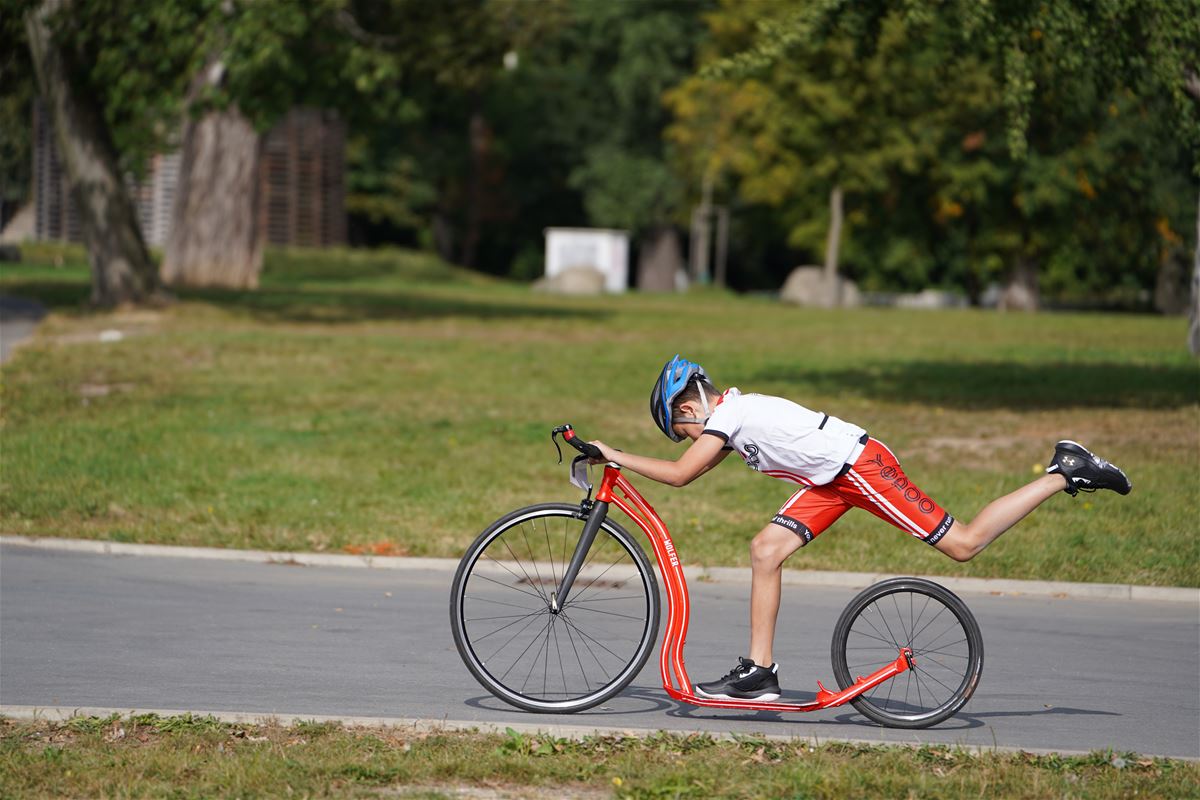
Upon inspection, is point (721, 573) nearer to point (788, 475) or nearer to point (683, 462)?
point (788, 475)

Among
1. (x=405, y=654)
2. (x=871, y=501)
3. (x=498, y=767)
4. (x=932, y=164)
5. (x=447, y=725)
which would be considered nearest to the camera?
(x=498, y=767)

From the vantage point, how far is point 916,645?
695cm

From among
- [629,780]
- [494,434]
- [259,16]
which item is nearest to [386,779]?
[629,780]

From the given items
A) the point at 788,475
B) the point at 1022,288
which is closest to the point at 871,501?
the point at 788,475

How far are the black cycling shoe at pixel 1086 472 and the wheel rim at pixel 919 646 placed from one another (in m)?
0.70

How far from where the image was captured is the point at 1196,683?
26.4ft

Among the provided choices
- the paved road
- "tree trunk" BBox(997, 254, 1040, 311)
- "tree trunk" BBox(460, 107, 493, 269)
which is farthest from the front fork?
"tree trunk" BBox(460, 107, 493, 269)

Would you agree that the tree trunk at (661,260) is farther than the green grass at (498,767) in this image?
Yes

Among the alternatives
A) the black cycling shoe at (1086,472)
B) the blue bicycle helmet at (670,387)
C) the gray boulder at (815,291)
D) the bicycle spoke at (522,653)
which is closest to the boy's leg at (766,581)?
the blue bicycle helmet at (670,387)

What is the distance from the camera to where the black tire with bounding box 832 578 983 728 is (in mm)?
6875

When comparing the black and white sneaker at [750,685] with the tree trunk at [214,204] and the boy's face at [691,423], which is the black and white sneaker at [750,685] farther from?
the tree trunk at [214,204]

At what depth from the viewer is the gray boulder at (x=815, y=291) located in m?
59.0

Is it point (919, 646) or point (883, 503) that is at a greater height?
point (883, 503)

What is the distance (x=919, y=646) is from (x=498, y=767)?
77.8 inches
